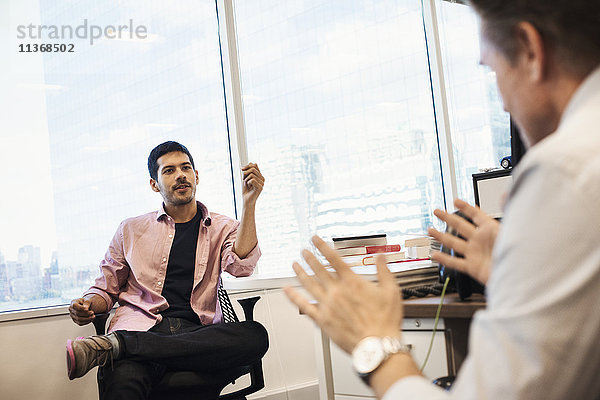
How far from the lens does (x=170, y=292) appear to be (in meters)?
2.94

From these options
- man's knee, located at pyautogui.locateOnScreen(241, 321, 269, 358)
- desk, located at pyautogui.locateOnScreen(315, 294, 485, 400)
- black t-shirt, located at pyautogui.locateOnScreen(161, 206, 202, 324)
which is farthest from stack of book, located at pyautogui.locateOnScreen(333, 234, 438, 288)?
black t-shirt, located at pyautogui.locateOnScreen(161, 206, 202, 324)

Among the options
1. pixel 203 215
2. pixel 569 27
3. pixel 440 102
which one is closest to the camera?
pixel 569 27

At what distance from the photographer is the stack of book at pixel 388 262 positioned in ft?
5.66

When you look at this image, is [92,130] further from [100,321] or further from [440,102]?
[440,102]

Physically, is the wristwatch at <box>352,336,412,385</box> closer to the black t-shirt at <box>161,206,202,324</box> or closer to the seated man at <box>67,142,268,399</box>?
the seated man at <box>67,142,268,399</box>

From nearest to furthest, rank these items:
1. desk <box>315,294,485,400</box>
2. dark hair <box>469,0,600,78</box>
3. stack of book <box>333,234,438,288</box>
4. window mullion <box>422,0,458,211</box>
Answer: dark hair <box>469,0,600,78</box> < desk <box>315,294,485,400</box> < stack of book <box>333,234,438,288</box> < window mullion <box>422,0,458,211</box>

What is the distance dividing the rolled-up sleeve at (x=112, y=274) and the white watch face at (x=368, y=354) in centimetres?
231

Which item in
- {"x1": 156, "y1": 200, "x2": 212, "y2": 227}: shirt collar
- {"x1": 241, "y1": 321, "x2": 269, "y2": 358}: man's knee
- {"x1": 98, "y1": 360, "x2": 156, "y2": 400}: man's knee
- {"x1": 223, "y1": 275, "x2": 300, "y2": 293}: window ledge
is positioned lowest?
{"x1": 98, "y1": 360, "x2": 156, "y2": 400}: man's knee

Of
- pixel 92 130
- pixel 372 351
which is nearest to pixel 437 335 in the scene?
pixel 372 351

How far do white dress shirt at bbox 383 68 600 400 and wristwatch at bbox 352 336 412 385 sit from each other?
18 cm

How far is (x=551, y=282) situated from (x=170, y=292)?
2.50m

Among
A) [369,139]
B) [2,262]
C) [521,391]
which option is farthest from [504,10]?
[369,139]

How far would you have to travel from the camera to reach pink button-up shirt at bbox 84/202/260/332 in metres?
2.91

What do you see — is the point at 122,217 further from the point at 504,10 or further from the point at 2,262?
the point at 504,10
